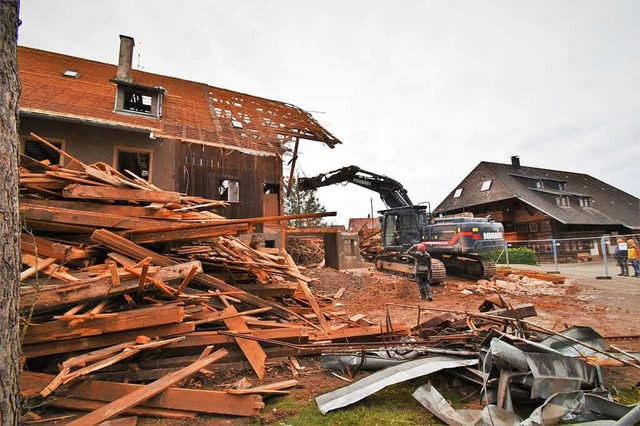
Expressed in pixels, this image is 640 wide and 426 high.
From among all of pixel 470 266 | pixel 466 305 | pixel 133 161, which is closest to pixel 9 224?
pixel 466 305

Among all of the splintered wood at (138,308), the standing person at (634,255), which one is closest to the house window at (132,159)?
the splintered wood at (138,308)

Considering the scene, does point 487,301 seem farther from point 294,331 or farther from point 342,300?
point 342,300

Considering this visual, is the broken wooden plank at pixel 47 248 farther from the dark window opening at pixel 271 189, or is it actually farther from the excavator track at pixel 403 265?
the excavator track at pixel 403 265

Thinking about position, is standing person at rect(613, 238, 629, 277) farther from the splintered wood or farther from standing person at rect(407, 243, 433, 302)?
the splintered wood

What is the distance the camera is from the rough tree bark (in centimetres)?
213

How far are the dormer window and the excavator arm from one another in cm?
676

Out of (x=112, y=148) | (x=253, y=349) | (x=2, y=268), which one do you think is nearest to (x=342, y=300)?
(x=253, y=349)

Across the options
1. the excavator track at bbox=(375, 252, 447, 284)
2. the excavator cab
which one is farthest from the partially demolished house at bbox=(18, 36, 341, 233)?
the excavator track at bbox=(375, 252, 447, 284)

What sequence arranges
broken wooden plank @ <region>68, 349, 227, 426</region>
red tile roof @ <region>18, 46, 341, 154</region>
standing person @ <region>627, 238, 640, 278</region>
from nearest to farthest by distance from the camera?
broken wooden plank @ <region>68, 349, 227, 426</region> → red tile roof @ <region>18, 46, 341, 154</region> → standing person @ <region>627, 238, 640, 278</region>

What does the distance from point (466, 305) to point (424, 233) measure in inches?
191

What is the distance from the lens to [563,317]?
23.5ft

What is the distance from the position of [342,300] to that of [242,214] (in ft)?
17.8

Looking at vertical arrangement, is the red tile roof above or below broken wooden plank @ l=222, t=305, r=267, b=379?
above

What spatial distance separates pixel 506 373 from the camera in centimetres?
316
